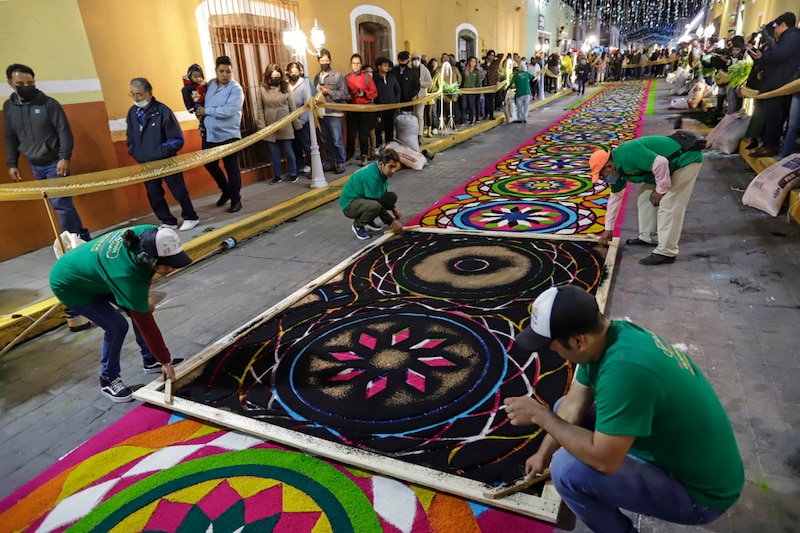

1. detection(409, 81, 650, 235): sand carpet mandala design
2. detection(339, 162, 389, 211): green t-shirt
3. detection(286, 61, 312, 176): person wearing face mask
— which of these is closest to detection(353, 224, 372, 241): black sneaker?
detection(339, 162, 389, 211): green t-shirt

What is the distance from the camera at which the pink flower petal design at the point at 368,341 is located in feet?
11.0

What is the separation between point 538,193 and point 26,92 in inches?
224

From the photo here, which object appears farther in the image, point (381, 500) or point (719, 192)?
point (719, 192)

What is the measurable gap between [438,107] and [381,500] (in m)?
12.1

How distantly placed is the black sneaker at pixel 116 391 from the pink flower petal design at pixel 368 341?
4.74 ft

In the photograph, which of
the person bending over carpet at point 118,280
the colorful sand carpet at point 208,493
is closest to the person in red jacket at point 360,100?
the person bending over carpet at point 118,280

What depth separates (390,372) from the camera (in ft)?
10.0

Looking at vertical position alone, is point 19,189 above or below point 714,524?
above

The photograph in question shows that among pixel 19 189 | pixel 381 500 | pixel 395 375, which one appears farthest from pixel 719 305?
pixel 19 189

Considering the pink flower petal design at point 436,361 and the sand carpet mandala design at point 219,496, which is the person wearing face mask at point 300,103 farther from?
the sand carpet mandala design at point 219,496

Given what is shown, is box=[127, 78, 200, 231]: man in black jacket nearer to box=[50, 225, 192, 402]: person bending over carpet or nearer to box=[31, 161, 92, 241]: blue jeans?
box=[31, 161, 92, 241]: blue jeans

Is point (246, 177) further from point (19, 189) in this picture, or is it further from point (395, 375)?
point (395, 375)

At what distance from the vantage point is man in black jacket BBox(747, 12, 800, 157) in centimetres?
627

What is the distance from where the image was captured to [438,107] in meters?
13.1
